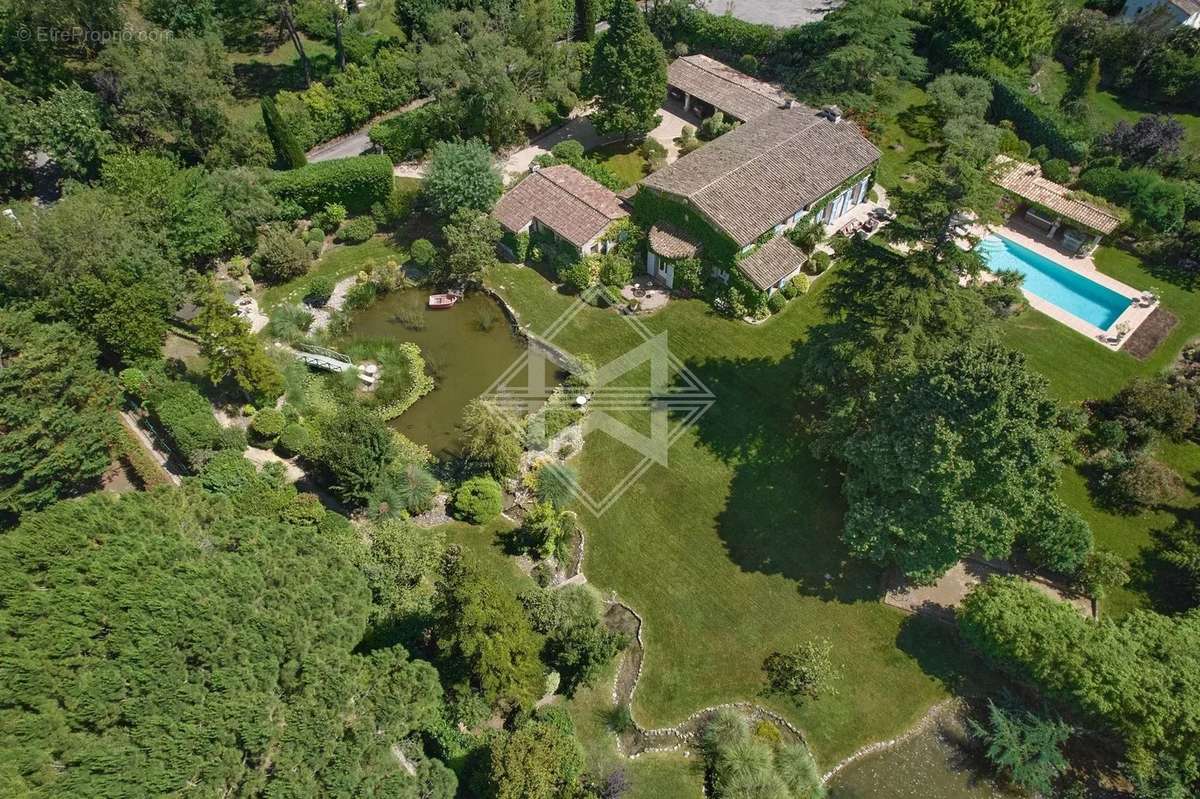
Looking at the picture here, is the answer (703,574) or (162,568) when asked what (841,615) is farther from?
(162,568)

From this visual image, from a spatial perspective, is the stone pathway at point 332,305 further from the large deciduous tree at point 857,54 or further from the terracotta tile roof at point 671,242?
the large deciduous tree at point 857,54

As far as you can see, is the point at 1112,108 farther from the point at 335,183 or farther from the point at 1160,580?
the point at 335,183

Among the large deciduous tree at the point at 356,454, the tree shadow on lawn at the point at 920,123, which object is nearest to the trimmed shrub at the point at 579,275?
the large deciduous tree at the point at 356,454

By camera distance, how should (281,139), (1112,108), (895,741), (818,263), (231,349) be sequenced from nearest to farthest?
(895,741), (231,349), (818,263), (281,139), (1112,108)

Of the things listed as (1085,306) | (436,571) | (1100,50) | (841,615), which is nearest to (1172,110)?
(1100,50)

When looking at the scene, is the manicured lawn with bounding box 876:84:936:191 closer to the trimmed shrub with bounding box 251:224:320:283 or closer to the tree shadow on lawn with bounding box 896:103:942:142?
the tree shadow on lawn with bounding box 896:103:942:142

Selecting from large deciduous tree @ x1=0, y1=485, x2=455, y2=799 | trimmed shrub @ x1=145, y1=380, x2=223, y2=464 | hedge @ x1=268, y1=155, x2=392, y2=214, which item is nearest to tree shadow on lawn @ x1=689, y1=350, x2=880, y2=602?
large deciduous tree @ x1=0, y1=485, x2=455, y2=799

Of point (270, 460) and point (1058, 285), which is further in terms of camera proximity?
point (1058, 285)

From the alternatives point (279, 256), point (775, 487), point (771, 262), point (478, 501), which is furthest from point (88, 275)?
point (771, 262)
